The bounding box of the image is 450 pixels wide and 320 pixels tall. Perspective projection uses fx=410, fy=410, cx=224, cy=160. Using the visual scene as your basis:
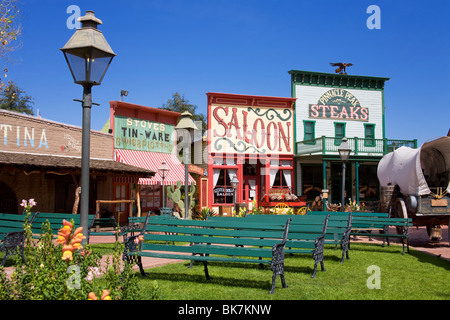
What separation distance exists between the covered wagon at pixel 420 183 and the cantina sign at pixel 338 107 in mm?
12636

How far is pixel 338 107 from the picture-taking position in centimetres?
2667

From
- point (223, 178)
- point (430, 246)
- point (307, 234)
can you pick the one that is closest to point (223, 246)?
point (307, 234)

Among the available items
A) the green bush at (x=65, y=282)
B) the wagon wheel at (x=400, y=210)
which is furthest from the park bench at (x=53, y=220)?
the wagon wheel at (x=400, y=210)

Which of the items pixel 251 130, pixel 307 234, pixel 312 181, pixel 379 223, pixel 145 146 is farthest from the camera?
pixel 312 181

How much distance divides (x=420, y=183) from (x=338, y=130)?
50.8 ft

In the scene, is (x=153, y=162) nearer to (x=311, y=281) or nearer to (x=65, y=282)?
(x=311, y=281)

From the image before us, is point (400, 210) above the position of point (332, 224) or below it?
above

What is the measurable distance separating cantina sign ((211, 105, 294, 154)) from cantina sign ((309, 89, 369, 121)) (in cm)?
201

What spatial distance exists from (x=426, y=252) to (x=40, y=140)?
15.0 metres

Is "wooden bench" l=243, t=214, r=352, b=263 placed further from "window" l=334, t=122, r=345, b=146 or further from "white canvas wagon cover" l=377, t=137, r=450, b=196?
"window" l=334, t=122, r=345, b=146

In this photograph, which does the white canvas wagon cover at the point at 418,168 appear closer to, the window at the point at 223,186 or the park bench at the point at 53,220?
the park bench at the point at 53,220

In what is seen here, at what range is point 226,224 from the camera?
24.0 feet

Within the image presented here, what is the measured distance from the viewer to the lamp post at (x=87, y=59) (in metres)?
5.34
